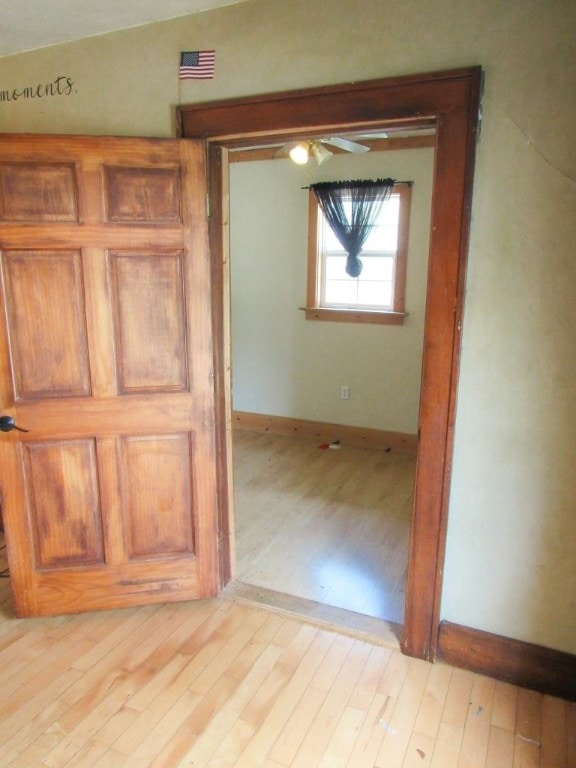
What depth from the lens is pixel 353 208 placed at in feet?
14.3

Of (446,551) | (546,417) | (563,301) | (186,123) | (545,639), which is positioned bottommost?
(545,639)

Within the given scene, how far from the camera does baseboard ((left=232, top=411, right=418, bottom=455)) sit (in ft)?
15.0

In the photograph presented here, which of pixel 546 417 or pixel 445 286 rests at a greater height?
pixel 445 286

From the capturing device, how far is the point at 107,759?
176cm

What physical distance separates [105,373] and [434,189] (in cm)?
150

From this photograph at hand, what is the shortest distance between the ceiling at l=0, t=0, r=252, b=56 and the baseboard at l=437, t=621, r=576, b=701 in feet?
8.66

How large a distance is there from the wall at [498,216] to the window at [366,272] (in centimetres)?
235

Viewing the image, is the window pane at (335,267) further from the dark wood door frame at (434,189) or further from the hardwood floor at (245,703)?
the hardwood floor at (245,703)

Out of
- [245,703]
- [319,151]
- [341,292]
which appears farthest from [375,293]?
[245,703]

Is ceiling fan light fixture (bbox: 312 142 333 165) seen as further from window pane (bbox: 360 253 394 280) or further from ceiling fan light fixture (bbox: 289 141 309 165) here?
window pane (bbox: 360 253 394 280)

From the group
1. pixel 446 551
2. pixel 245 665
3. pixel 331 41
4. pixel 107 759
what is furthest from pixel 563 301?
pixel 107 759

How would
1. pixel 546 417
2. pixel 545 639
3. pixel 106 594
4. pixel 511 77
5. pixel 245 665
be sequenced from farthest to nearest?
pixel 106 594, pixel 245 665, pixel 545 639, pixel 546 417, pixel 511 77

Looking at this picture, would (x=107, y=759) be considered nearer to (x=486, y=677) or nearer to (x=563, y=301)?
(x=486, y=677)

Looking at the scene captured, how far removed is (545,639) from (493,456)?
0.74 m
